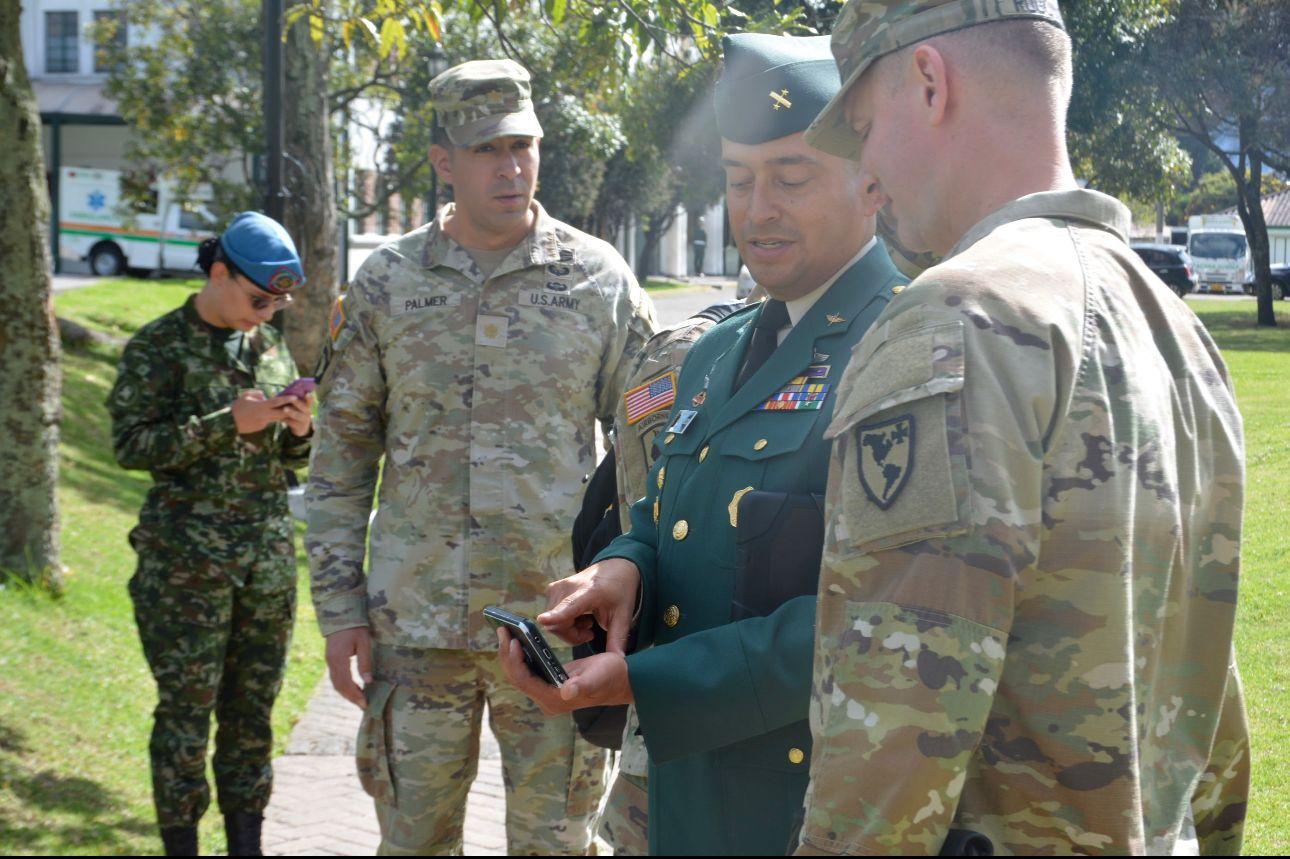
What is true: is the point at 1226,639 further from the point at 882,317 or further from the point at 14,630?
the point at 14,630

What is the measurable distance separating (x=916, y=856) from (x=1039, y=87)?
92 cm

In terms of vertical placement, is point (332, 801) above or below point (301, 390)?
below

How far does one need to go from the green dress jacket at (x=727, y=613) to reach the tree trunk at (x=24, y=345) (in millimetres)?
5702

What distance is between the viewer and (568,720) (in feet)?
12.9

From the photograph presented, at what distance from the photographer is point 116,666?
6.82 metres

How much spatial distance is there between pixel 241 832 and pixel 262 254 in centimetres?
202

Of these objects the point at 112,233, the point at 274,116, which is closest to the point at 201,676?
the point at 274,116

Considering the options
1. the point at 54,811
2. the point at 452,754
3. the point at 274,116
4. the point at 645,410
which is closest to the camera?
the point at 645,410

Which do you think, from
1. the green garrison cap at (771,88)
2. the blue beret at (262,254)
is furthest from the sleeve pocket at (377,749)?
the green garrison cap at (771,88)

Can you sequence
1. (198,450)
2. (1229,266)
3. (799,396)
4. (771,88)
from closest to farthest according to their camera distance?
(799,396) < (771,88) < (198,450) < (1229,266)

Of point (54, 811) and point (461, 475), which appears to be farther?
point (54, 811)

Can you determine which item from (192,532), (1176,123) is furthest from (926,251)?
(1176,123)

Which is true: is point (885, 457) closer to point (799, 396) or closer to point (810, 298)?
point (799, 396)

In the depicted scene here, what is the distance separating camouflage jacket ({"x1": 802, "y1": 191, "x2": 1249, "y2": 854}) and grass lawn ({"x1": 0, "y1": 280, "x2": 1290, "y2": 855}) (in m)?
1.10
